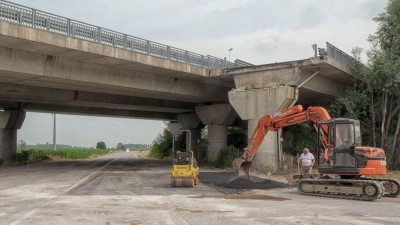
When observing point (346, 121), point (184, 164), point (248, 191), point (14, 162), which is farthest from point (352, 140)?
point (14, 162)

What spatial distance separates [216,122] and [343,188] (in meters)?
24.4

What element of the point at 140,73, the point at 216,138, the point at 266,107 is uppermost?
the point at 140,73

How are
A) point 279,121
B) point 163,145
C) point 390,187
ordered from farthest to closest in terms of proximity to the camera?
1. point 163,145
2. point 279,121
3. point 390,187

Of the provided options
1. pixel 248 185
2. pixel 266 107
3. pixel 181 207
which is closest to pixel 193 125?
pixel 266 107

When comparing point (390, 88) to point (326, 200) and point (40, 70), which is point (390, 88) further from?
point (40, 70)

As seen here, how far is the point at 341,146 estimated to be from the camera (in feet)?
52.7

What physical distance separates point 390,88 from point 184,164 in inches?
723

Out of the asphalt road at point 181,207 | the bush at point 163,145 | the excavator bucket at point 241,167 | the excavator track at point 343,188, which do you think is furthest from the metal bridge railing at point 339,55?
the bush at point 163,145

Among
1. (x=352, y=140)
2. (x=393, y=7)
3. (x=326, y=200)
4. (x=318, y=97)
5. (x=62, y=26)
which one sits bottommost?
(x=326, y=200)

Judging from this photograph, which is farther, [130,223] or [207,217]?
[207,217]

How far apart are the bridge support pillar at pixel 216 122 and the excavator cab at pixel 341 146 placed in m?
23.1

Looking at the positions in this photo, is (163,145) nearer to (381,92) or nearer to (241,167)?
(381,92)

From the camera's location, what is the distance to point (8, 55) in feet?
74.8

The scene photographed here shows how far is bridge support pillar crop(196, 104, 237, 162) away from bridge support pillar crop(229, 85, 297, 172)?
9.74m
